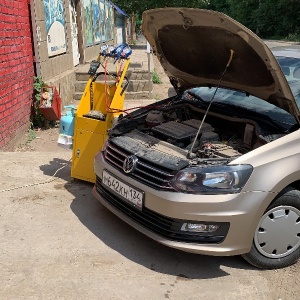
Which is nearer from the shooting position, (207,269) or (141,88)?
(207,269)

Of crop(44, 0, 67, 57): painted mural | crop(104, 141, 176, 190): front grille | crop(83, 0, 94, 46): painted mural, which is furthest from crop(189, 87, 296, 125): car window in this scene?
crop(83, 0, 94, 46): painted mural

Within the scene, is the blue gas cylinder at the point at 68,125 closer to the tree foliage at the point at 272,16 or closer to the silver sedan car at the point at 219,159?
the silver sedan car at the point at 219,159

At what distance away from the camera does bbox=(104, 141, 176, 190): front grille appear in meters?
3.18

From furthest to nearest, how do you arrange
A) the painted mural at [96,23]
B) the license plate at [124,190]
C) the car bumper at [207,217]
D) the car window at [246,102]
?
the painted mural at [96,23] → the car window at [246,102] → the license plate at [124,190] → the car bumper at [207,217]

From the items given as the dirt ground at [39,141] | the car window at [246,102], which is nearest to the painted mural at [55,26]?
the dirt ground at [39,141]

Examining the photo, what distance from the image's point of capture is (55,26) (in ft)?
31.4

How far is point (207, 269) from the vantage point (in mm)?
3326

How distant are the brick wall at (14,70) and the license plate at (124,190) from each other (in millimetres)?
3050

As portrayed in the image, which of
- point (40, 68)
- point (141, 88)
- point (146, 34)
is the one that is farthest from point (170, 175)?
point (141, 88)

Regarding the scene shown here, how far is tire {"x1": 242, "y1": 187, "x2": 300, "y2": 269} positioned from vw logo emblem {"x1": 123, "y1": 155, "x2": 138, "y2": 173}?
1.09 meters

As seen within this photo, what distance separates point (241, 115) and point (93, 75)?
1.76m

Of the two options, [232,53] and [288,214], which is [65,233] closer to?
[288,214]

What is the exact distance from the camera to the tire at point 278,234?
319cm

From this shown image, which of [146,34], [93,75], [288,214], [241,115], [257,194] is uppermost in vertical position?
[146,34]
